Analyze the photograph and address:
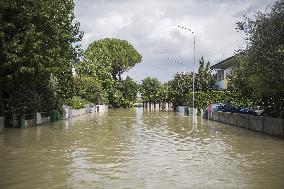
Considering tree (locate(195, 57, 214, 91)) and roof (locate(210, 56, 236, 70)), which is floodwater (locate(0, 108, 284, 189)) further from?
tree (locate(195, 57, 214, 91))

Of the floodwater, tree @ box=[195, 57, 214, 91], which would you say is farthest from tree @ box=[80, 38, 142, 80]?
the floodwater

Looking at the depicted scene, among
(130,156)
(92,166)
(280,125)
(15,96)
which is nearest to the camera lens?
(92,166)

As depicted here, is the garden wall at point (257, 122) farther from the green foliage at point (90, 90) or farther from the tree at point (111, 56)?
the tree at point (111, 56)

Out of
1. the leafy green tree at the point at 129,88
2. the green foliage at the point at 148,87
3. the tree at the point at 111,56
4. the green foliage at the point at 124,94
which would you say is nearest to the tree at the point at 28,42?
the tree at the point at 111,56

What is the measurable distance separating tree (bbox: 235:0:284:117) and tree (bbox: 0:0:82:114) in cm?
1293

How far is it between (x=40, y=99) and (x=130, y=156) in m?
24.1

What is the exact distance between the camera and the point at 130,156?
1706 centimetres

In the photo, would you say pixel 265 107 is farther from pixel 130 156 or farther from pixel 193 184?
pixel 193 184

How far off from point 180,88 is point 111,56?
3746 centimetres

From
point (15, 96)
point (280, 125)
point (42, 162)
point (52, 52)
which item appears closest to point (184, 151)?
point (42, 162)

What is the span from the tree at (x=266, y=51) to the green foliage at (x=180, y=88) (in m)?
50.6

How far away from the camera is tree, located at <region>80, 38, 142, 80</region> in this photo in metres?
106

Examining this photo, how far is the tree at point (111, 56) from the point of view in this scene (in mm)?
105500

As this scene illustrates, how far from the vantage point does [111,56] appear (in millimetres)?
115500
